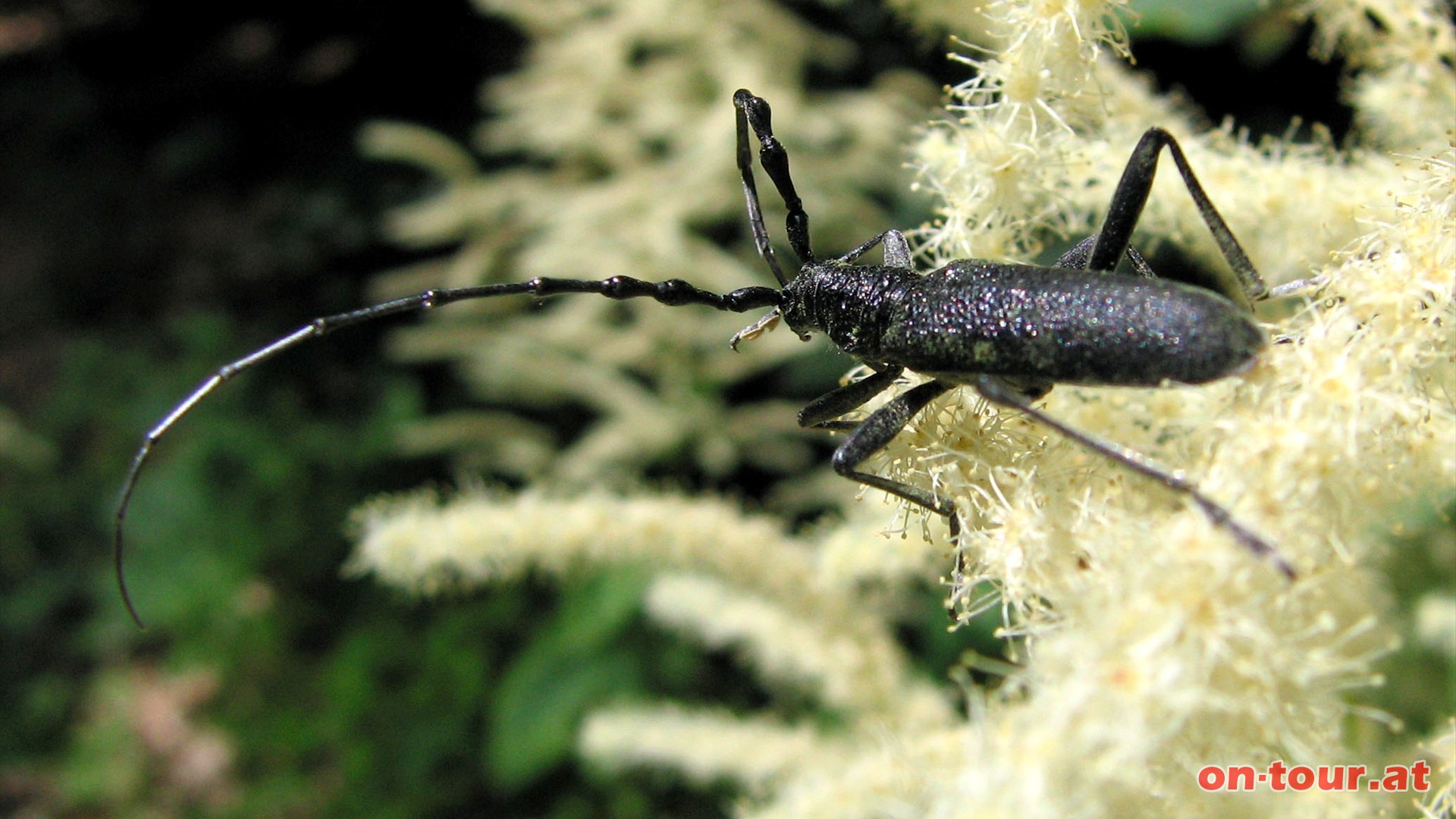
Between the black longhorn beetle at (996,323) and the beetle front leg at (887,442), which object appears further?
the beetle front leg at (887,442)

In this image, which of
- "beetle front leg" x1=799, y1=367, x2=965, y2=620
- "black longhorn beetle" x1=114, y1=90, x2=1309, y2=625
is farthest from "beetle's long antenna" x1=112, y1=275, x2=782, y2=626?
"beetle front leg" x1=799, y1=367, x2=965, y2=620

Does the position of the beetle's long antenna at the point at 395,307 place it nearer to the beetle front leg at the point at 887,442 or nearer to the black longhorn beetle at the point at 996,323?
the black longhorn beetle at the point at 996,323

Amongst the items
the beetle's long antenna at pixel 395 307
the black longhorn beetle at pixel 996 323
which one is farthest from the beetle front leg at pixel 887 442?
the beetle's long antenna at pixel 395 307

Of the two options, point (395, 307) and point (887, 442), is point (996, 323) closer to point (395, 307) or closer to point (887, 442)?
point (887, 442)

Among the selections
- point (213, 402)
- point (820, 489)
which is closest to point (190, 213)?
point (213, 402)

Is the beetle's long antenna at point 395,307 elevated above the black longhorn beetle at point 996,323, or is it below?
above

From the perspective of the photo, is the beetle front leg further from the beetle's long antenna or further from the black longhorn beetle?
the beetle's long antenna

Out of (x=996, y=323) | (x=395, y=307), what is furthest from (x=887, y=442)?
(x=395, y=307)
